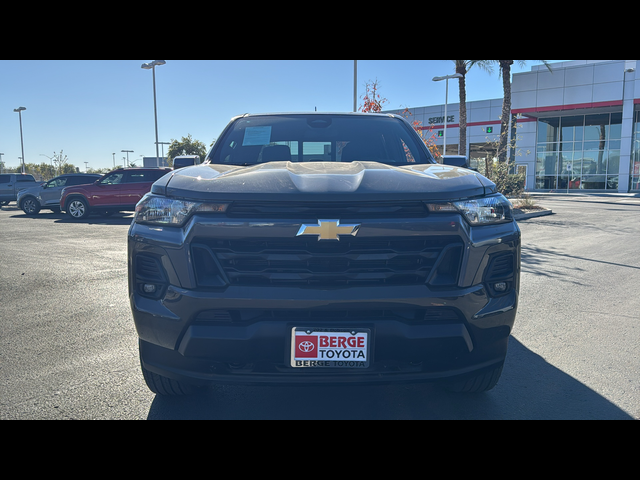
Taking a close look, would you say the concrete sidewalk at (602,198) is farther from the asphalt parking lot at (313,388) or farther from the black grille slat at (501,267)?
the black grille slat at (501,267)

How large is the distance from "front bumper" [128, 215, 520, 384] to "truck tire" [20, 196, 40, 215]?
21.1 metres

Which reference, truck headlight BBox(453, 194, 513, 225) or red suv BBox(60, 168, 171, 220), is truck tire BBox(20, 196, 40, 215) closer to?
red suv BBox(60, 168, 171, 220)

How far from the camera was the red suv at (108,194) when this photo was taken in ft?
57.0

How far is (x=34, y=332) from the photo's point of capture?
441cm

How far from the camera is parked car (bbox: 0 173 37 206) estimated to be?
26.0 m

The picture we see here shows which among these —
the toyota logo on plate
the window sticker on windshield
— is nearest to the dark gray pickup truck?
the toyota logo on plate

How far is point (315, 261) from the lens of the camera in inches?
93.7

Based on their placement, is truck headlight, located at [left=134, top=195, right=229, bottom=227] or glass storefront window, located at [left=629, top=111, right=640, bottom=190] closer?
truck headlight, located at [left=134, top=195, right=229, bottom=227]

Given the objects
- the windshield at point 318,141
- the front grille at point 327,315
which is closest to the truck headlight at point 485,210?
the front grille at point 327,315

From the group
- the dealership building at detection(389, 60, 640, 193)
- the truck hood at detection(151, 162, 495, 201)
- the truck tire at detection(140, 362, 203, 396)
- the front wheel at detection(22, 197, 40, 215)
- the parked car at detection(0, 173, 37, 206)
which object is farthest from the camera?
the dealership building at detection(389, 60, 640, 193)
